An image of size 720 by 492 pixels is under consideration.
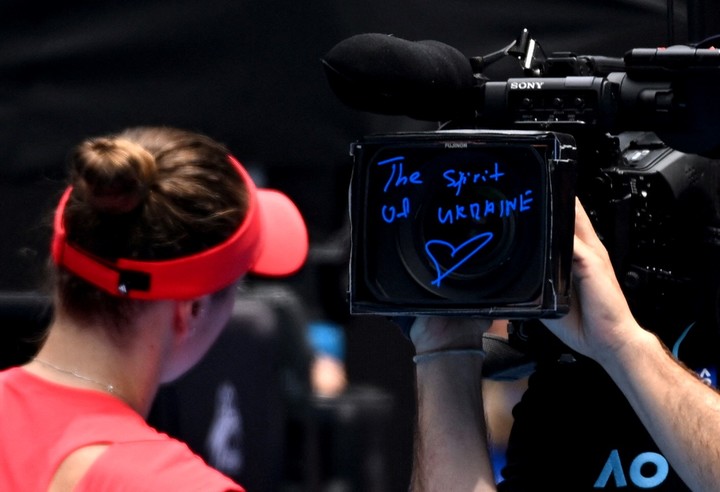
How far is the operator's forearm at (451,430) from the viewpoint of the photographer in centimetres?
146

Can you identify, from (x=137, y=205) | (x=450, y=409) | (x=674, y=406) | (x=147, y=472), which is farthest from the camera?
(x=450, y=409)

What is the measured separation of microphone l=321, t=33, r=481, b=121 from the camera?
140 centimetres

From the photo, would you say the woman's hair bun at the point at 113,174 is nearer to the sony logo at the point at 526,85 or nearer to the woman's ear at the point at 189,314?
the woman's ear at the point at 189,314

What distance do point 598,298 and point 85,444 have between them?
59 cm

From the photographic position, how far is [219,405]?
2.20 metres

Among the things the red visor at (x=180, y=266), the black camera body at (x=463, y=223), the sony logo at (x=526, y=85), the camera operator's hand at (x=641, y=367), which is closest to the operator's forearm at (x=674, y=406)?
the camera operator's hand at (x=641, y=367)

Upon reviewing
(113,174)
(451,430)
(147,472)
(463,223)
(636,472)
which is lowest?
(636,472)

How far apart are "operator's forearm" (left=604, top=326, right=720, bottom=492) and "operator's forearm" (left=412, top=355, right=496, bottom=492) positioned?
158 millimetres

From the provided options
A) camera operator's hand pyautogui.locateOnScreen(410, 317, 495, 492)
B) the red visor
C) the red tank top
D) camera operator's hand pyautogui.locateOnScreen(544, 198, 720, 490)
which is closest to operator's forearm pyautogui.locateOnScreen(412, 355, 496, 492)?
camera operator's hand pyautogui.locateOnScreen(410, 317, 495, 492)

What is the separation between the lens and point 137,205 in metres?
1.21

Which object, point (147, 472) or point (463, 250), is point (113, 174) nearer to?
point (147, 472)

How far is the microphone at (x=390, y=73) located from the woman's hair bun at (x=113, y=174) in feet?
0.93

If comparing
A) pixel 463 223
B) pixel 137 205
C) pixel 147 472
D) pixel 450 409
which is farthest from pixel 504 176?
pixel 147 472

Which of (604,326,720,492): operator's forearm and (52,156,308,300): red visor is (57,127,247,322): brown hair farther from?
(604,326,720,492): operator's forearm
